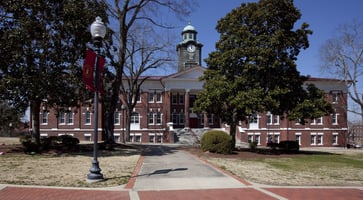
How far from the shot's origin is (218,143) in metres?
20.8

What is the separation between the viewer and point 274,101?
20.9 metres

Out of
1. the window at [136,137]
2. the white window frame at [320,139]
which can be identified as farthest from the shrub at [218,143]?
the white window frame at [320,139]

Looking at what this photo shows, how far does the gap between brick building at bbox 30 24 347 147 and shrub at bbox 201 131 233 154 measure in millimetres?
23823

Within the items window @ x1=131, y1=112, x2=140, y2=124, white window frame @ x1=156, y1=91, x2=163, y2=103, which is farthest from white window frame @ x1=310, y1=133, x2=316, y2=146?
window @ x1=131, y1=112, x2=140, y2=124

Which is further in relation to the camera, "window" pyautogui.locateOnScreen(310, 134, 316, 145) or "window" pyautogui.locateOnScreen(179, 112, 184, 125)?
"window" pyautogui.locateOnScreen(179, 112, 184, 125)

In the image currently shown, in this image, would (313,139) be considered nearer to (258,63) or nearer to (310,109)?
(310,109)

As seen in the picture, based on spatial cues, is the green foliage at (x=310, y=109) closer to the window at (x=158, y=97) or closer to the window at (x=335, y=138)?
the window at (x=158, y=97)

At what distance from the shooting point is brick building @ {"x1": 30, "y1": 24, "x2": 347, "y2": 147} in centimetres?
4553

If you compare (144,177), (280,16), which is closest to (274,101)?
(280,16)

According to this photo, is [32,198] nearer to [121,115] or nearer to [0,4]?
[0,4]

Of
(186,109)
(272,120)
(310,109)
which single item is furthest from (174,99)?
(310,109)

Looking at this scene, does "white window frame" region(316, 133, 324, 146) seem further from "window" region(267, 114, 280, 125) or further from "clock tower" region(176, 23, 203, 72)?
"clock tower" region(176, 23, 203, 72)

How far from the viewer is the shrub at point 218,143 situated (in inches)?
808

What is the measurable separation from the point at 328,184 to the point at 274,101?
10644 millimetres
